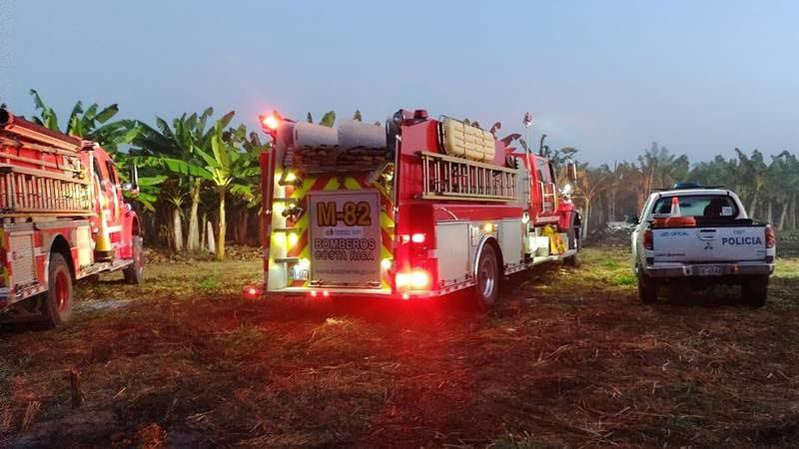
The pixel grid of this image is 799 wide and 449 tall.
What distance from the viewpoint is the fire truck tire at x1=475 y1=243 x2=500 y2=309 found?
33.2 ft

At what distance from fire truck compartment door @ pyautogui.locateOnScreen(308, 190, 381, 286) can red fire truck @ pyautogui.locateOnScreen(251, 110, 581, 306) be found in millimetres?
13

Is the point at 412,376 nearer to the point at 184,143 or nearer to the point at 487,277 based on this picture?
the point at 487,277

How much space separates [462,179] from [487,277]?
1638 millimetres

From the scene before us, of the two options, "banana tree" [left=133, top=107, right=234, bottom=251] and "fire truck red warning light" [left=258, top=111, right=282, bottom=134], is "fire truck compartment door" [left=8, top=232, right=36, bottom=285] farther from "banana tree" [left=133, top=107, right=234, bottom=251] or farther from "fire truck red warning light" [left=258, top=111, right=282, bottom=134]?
"banana tree" [left=133, top=107, right=234, bottom=251]

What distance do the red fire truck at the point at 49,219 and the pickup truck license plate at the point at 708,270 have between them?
29.1 feet

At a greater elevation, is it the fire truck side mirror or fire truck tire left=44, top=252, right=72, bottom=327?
the fire truck side mirror

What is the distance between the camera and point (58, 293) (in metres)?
9.85

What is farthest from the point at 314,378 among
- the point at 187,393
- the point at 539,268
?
the point at 539,268

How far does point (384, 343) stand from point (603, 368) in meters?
2.55

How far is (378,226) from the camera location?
30.0 ft

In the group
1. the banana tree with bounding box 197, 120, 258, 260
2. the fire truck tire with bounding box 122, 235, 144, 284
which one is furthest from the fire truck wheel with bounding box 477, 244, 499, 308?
the banana tree with bounding box 197, 120, 258, 260

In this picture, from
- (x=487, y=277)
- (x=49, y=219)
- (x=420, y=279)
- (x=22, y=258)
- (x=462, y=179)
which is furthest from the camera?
(x=487, y=277)

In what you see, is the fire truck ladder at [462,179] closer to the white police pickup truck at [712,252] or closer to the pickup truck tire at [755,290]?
the white police pickup truck at [712,252]

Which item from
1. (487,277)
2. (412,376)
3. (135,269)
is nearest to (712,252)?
(487,277)
